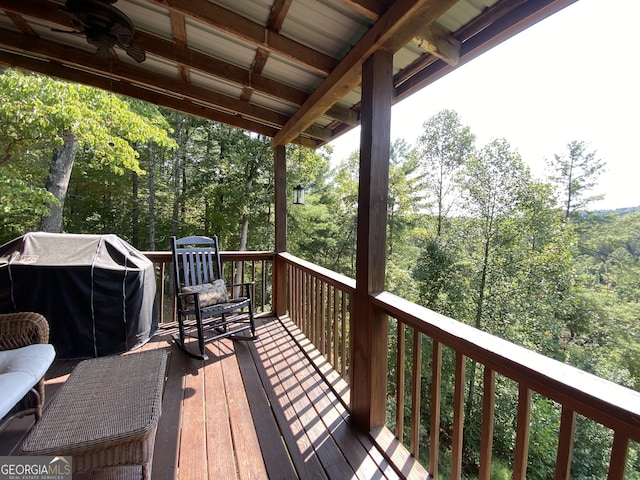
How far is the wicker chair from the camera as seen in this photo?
5.60 ft

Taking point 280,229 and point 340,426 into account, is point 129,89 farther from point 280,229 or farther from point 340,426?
point 340,426

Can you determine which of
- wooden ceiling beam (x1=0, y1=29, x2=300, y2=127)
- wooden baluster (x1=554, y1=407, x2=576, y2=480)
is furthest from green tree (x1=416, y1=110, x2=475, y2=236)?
wooden baluster (x1=554, y1=407, x2=576, y2=480)

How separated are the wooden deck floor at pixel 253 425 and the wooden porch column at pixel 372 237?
24 cm

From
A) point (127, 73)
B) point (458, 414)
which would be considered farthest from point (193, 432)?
point (127, 73)

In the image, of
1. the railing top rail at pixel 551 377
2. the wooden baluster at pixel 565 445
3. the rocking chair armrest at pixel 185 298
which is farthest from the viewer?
the rocking chair armrest at pixel 185 298

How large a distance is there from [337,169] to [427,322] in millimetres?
14597

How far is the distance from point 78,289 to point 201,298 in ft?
3.25

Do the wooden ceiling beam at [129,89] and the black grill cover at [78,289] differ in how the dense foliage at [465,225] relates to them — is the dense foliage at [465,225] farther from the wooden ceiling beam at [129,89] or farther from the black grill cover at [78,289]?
the black grill cover at [78,289]

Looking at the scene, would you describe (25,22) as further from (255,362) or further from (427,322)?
(427,322)

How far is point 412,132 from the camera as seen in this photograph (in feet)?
46.8

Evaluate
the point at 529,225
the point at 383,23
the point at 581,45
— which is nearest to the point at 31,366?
the point at 383,23

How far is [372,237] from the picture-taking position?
5.63ft

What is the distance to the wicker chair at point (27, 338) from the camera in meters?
1.71

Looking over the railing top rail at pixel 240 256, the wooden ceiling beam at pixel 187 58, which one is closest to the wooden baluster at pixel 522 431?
the wooden ceiling beam at pixel 187 58
